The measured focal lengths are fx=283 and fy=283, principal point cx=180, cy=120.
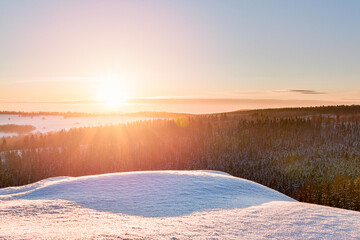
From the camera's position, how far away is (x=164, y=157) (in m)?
18.5

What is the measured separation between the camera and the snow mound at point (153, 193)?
4531mm

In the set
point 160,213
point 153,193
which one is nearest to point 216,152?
point 153,193

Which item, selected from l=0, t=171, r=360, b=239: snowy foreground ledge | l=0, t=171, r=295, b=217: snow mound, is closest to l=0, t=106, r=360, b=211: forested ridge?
l=0, t=171, r=295, b=217: snow mound

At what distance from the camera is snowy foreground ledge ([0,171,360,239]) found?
10.4ft

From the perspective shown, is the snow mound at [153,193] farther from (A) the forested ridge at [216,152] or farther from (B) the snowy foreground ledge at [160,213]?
(A) the forested ridge at [216,152]

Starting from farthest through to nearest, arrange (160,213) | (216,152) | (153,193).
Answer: (216,152), (153,193), (160,213)

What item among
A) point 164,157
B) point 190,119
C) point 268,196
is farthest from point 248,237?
point 190,119

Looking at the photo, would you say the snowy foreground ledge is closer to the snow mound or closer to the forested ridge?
the snow mound

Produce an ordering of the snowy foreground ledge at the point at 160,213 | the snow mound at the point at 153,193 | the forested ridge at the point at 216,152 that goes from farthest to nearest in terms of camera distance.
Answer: the forested ridge at the point at 216,152 → the snow mound at the point at 153,193 → the snowy foreground ledge at the point at 160,213

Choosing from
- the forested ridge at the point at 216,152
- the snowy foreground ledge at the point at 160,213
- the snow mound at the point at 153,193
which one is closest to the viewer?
the snowy foreground ledge at the point at 160,213

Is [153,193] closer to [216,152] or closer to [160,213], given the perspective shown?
[160,213]

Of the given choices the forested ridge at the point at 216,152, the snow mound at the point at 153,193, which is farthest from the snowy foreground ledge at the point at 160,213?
the forested ridge at the point at 216,152

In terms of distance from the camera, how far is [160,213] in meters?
4.19

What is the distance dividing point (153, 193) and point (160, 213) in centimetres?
110
